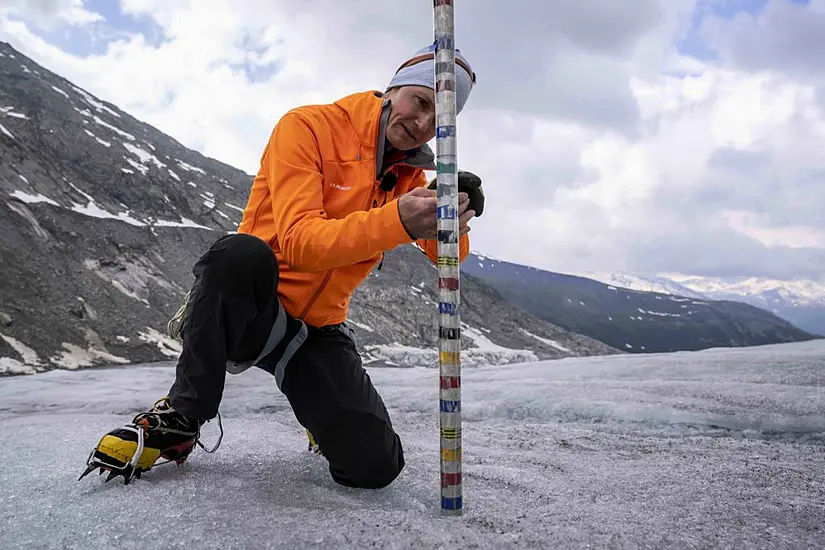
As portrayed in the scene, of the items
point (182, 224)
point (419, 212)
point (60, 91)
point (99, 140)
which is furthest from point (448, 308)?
point (60, 91)

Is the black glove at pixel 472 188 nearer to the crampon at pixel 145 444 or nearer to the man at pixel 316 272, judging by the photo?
the man at pixel 316 272

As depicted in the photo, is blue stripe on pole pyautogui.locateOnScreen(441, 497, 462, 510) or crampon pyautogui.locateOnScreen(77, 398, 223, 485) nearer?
blue stripe on pole pyautogui.locateOnScreen(441, 497, 462, 510)

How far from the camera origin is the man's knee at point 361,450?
2.53m

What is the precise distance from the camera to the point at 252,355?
113 inches

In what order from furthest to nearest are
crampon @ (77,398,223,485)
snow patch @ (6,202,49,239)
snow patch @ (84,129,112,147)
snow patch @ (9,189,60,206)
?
snow patch @ (84,129,112,147) → snow patch @ (9,189,60,206) → snow patch @ (6,202,49,239) → crampon @ (77,398,223,485)

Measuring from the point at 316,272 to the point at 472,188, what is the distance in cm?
85

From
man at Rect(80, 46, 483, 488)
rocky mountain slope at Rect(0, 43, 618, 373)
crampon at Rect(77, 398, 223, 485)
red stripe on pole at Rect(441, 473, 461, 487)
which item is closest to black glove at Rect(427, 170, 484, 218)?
man at Rect(80, 46, 483, 488)

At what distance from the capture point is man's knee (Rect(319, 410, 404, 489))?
2.53 meters

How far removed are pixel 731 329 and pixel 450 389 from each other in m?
138

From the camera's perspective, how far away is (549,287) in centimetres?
14062

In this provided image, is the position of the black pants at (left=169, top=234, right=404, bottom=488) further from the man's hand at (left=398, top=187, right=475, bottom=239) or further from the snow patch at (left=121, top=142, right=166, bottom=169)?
the snow patch at (left=121, top=142, right=166, bottom=169)

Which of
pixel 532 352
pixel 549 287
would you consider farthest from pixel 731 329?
pixel 532 352

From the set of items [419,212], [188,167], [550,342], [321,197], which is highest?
[188,167]

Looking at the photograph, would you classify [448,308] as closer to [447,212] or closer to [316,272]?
[447,212]
